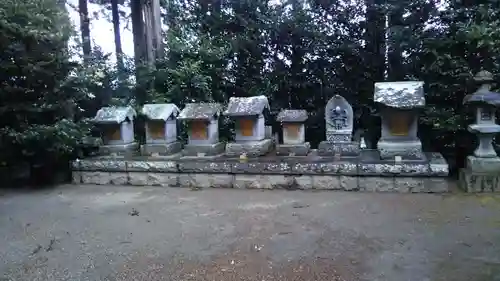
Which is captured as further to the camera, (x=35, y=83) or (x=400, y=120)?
(x=35, y=83)

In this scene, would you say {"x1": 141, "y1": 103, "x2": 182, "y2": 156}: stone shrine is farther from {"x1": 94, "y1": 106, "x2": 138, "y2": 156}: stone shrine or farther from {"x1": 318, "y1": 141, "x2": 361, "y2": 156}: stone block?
{"x1": 318, "y1": 141, "x2": 361, "y2": 156}: stone block

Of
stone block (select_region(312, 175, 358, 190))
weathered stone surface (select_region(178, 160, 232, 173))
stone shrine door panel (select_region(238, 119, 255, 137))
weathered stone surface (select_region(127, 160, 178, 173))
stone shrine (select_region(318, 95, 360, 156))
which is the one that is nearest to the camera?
stone block (select_region(312, 175, 358, 190))

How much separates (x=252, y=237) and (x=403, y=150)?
296 cm

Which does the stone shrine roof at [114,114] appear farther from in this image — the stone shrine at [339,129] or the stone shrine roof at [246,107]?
the stone shrine at [339,129]

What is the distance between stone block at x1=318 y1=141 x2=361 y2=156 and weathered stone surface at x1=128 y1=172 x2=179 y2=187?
7.99ft

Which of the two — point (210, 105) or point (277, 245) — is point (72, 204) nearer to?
point (210, 105)

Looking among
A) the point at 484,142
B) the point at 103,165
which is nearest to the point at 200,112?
the point at 103,165

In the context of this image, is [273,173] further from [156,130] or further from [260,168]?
[156,130]

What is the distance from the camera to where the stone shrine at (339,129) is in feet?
20.1

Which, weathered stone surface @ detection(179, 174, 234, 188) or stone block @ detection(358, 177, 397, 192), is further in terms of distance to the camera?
weathered stone surface @ detection(179, 174, 234, 188)

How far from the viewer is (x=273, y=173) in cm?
581

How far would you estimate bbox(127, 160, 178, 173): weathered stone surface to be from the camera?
6254mm

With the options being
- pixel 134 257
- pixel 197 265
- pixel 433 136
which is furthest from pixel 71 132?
pixel 433 136

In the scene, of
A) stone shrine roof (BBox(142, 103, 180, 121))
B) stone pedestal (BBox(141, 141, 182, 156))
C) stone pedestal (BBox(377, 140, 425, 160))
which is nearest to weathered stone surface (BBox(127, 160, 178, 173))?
stone pedestal (BBox(141, 141, 182, 156))
